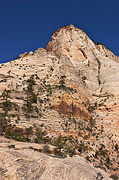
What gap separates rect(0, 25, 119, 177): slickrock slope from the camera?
21.7 m

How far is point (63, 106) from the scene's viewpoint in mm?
27938

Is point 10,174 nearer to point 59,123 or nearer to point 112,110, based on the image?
point 59,123

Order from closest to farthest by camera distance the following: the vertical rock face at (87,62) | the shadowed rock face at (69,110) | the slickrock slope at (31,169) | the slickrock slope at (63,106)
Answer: the slickrock slope at (31,169) < the slickrock slope at (63,106) < the shadowed rock face at (69,110) < the vertical rock face at (87,62)

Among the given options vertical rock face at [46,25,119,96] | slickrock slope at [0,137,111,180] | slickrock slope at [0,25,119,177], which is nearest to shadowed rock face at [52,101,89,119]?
slickrock slope at [0,25,119,177]

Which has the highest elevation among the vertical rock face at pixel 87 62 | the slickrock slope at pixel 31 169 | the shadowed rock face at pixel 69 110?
the vertical rock face at pixel 87 62

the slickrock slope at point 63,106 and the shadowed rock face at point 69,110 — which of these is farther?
the shadowed rock face at point 69,110

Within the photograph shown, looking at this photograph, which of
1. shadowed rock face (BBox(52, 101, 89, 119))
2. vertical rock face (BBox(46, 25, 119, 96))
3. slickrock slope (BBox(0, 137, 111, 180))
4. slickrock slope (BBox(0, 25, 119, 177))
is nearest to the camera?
slickrock slope (BBox(0, 137, 111, 180))

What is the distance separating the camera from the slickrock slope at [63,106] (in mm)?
21672

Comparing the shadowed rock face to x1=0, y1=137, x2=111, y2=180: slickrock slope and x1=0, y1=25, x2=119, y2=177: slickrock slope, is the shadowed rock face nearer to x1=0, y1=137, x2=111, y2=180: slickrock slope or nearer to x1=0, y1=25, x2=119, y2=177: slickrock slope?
x1=0, y1=25, x2=119, y2=177: slickrock slope

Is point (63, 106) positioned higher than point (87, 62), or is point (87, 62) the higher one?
point (87, 62)

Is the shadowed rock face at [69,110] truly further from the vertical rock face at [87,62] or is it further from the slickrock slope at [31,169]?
the slickrock slope at [31,169]

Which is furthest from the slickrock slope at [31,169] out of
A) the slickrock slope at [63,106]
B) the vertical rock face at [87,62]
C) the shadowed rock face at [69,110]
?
the vertical rock face at [87,62]

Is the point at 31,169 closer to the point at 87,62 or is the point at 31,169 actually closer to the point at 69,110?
the point at 69,110

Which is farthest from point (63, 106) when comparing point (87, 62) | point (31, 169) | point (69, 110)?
point (87, 62)
